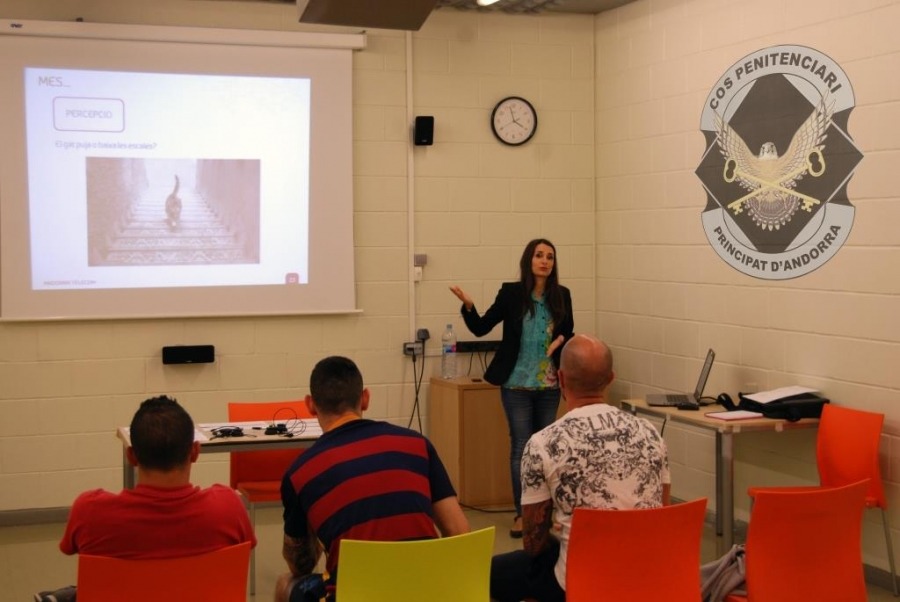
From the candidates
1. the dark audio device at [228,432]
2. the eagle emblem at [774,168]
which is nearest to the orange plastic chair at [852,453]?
the eagle emblem at [774,168]

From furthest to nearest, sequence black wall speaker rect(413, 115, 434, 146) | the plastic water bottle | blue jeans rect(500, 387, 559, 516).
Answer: the plastic water bottle
black wall speaker rect(413, 115, 434, 146)
blue jeans rect(500, 387, 559, 516)

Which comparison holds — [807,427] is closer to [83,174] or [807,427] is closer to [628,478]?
[628,478]

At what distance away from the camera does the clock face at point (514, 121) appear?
659 centimetres

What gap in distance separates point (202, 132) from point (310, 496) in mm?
3829

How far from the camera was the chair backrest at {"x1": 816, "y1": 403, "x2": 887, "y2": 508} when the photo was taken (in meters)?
4.50

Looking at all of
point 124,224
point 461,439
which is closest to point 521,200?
point 461,439

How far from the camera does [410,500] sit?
8.90ft

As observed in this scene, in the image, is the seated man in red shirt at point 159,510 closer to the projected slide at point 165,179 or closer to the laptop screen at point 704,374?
the laptop screen at point 704,374

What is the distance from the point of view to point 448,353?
6539 millimetres

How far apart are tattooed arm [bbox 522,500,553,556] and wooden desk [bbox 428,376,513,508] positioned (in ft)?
10.2

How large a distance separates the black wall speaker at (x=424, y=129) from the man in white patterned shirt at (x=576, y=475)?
11.5 ft

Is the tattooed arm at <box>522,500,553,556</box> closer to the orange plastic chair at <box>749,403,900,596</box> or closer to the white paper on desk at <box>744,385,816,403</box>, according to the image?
the orange plastic chair at <box>749,403,900,596</box>

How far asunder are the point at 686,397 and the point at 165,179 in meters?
3.17

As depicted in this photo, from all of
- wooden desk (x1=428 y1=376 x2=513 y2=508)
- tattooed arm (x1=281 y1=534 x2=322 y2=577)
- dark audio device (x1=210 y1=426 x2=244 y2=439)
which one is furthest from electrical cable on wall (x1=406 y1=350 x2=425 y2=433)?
tattooed arm (x1=281 y1=534 x2=322 y2=577)
